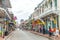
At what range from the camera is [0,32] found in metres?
36.6

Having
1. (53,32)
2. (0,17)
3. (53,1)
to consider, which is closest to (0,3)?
(0,17)

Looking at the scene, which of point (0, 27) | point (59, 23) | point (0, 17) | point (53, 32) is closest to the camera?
point (0, 27)

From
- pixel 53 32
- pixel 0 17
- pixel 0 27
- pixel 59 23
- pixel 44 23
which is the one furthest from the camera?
pixel 44 23

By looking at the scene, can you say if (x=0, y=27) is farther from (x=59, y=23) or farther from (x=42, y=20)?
(x=42, y=20)

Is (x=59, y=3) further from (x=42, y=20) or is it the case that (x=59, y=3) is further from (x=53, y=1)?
(x=42, y=20)

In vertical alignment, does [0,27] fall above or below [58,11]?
below

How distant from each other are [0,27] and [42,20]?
30943 millimetres

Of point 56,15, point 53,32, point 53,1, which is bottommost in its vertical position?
point 53,32

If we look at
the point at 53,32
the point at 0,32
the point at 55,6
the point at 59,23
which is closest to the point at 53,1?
the point at 55,6

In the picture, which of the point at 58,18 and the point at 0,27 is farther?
the point at 58,18

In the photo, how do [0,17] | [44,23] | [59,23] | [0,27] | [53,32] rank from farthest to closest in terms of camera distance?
[44,23], [0,17], [59,23], [53,32], [0,27]

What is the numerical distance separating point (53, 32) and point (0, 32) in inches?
395

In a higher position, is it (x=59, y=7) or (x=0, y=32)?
(x=59, y=7)

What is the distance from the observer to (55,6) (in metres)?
48.6
